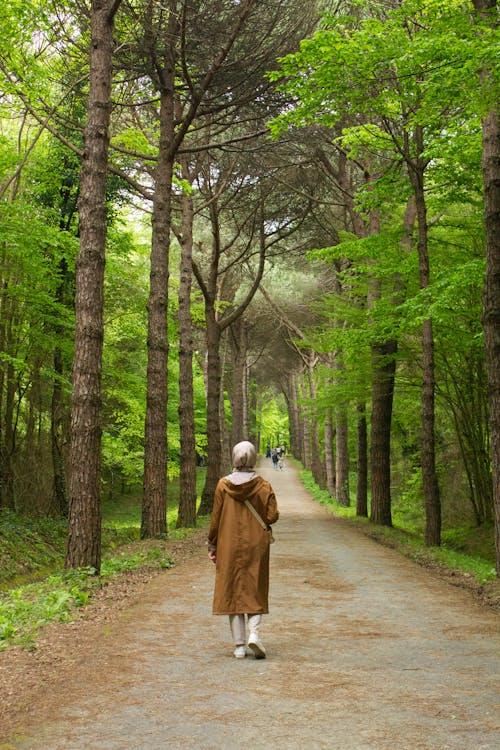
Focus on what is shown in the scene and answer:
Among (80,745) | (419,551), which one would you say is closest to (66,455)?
(419,551)

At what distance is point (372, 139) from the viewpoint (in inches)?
629

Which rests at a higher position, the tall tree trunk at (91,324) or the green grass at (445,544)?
the tall tree trunk at (91,324)

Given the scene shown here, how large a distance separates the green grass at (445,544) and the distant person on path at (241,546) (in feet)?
17.6

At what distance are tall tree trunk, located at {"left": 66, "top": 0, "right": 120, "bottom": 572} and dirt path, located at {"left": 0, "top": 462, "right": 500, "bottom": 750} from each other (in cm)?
132

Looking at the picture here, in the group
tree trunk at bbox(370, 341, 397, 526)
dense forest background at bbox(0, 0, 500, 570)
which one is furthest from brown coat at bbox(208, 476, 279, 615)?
tree trunk at bbox(370, 341, 397, 526)

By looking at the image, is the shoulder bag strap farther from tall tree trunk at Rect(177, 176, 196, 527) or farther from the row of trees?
tall tree trunk at Rect(177, 176, 196, 527)

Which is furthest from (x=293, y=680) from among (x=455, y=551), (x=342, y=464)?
(x=342, y=464)

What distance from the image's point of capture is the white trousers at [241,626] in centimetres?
629

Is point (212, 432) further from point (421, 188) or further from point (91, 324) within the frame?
point (91, 324)

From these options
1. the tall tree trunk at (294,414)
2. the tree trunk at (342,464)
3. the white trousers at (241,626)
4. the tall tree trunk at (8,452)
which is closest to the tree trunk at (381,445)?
the tree trunk at (342,464)

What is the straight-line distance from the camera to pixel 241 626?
6391 mm

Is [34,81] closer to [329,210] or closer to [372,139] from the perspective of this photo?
[372,139]

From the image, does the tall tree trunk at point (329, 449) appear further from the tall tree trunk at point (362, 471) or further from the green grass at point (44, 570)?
the green grass at point (44, 570)

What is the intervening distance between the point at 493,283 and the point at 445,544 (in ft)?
37.4
